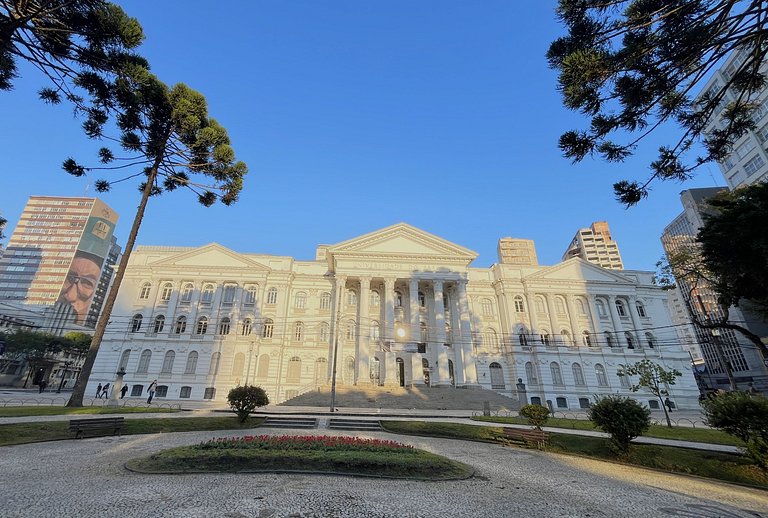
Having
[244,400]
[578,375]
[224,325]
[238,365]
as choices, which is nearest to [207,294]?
[224,325]

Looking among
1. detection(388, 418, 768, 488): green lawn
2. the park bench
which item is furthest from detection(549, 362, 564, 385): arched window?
the park bench

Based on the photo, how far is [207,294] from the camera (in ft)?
127

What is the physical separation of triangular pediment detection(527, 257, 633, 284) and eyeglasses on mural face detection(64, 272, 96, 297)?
417 ft

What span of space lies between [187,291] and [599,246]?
120m

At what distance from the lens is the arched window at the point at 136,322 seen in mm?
36856

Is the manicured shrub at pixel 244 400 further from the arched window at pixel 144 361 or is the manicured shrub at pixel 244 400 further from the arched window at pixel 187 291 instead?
the arched window at pixel 187 291

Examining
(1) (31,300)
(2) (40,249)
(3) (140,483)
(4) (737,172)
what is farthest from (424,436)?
(2) (40,249)

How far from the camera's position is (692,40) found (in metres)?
5.93

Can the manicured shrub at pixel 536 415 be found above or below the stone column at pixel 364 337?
below

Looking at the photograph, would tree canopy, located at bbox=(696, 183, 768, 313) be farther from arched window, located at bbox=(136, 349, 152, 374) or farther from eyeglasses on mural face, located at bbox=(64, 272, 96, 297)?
eyeglasses on mural face, located at bbox=(64, 272, 96, 297)

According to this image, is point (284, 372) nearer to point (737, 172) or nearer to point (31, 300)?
point (737, 172)

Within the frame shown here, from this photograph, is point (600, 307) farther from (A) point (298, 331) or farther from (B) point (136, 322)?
(B) point (136, 322)

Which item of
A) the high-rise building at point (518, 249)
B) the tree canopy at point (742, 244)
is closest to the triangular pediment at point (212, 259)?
the tree canopy at point (742, 244)

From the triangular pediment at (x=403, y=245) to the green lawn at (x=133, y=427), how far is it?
76.9 feet
